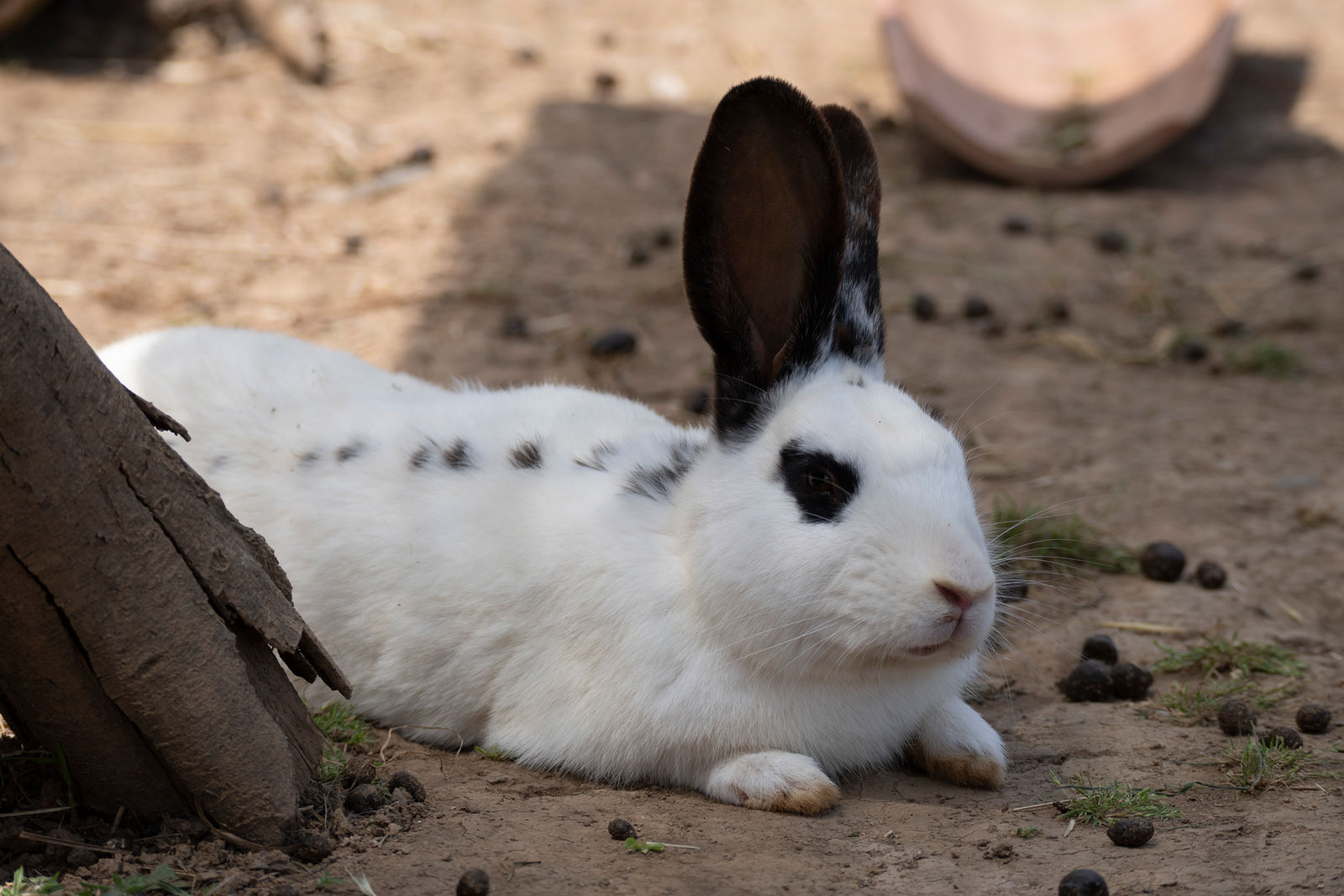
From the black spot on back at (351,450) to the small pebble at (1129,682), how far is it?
1998 millimetres

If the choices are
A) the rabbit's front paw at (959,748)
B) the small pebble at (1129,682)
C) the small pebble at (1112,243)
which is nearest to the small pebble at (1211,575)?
the small pebble at (1129,682)

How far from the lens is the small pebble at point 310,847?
2.29m

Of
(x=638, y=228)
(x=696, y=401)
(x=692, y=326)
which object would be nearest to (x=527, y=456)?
(x=696, y=401)

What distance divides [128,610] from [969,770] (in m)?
1.77

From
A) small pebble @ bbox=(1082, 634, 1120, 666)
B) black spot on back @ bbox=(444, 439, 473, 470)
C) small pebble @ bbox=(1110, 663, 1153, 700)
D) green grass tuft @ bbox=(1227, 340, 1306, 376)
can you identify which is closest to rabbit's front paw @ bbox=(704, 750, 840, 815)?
black spot on back @ bbox=(444, 439, 473, 470)

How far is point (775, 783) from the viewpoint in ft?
8.75

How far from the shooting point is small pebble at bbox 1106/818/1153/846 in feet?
8.20

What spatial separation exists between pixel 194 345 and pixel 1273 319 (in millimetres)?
5074

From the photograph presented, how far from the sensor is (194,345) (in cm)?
340

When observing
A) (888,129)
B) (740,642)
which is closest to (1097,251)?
(888,129)

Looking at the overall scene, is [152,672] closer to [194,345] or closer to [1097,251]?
[194,345]

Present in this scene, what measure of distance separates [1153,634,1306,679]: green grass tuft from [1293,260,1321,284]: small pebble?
12.2ft

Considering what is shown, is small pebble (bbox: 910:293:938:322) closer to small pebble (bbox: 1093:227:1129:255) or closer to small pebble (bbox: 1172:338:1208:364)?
small pebble (bbox: 1172:338:1208:364)

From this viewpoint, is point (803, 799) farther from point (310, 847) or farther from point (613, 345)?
point (613, 345)
